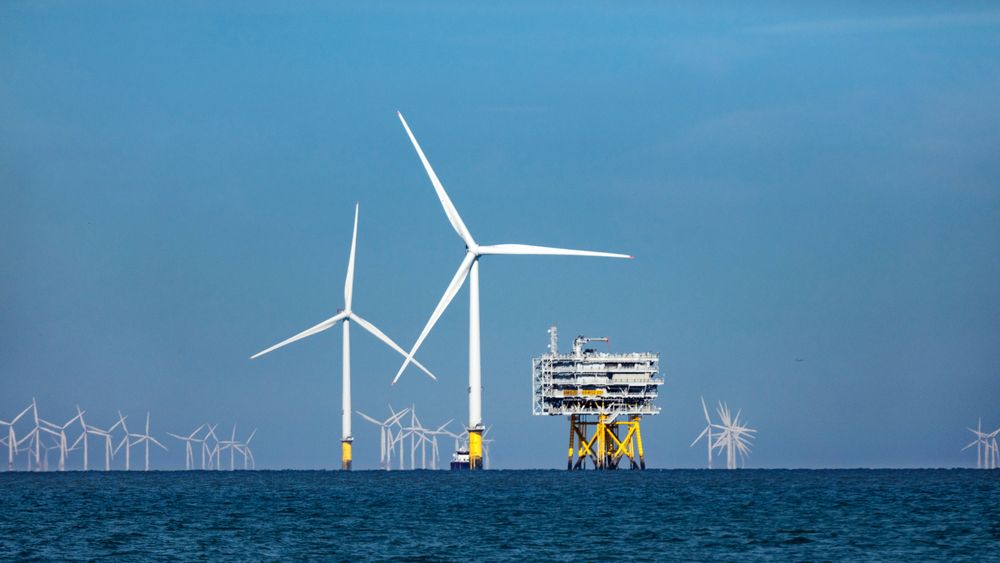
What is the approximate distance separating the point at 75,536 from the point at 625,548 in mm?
33456

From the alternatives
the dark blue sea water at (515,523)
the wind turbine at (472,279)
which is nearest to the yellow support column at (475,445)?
the wind turbine at (472,279)

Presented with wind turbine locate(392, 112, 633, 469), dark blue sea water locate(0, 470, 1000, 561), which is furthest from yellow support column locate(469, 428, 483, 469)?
dark blue sea water locate(0, 470, 1000, 561)

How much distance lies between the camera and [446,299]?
6486 inches

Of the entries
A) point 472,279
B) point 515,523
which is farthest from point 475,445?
point 515,523

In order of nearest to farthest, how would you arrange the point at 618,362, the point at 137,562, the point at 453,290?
the point at 137,562, the point at 453,290, the point at 618,362

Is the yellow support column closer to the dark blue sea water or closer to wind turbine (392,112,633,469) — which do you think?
→ wind turbine (392,112,633,469)

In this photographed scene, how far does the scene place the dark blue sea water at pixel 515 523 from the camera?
258ft

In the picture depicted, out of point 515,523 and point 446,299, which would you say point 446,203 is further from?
point 515,523

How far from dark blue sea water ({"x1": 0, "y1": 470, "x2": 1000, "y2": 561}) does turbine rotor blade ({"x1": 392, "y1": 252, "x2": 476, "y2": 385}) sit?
14.6m

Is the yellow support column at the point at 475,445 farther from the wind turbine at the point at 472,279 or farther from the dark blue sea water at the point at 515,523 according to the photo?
the dark blue sea water at the point at 515,523

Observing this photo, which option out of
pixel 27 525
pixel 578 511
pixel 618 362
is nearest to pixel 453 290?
pixel 618 362

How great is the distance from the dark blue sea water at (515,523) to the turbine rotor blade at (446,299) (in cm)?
1461

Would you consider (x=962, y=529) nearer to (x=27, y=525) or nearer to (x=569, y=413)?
(x=27, y=525)

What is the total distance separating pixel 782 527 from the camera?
93312mm
